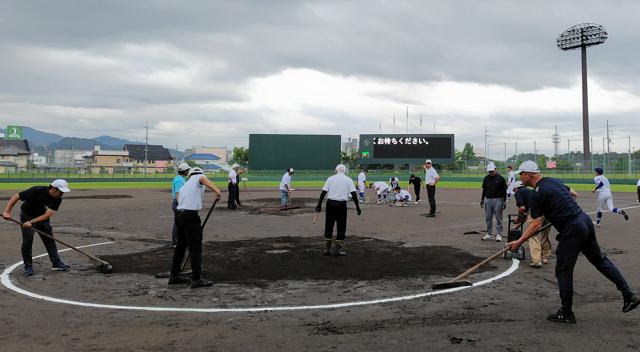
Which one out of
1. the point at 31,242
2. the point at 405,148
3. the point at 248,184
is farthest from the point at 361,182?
the point at 405,148

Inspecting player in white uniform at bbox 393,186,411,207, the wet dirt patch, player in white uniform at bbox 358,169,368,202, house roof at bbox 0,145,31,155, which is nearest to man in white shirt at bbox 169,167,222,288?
the wet dirt patch

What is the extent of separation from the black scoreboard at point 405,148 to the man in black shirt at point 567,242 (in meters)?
43.5

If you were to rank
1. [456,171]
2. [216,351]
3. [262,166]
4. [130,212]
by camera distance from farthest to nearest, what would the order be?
[262,166]
[456,171]
[130,212]
[216,351]

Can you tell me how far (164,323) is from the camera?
16.0 feet

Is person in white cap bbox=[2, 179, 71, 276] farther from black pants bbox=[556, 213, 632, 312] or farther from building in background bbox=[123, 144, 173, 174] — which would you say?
building in background bbox=[123, 144, 173, 174]

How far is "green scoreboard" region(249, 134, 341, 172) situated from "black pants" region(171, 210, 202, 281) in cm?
4461

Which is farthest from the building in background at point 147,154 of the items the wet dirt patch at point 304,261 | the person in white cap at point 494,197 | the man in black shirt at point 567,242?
the man in black shirt at point 567,242

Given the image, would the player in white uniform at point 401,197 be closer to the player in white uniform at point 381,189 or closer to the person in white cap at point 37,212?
the player in white uniform at point 381,189

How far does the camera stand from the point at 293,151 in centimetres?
5266

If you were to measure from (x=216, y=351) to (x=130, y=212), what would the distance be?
15.1 metres

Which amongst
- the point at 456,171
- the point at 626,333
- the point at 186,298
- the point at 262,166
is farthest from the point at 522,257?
the point at 262,166

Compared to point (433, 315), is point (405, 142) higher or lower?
higher

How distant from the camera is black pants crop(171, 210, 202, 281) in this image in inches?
255

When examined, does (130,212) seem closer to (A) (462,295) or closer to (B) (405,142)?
(A) (462,295)
